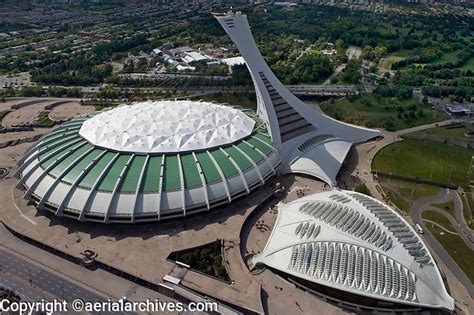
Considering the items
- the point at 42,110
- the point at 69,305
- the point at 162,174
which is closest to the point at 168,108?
the point at 162,174

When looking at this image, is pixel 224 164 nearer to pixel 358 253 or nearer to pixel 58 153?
pixel 358 253

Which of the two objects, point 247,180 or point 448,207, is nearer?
point 247,180

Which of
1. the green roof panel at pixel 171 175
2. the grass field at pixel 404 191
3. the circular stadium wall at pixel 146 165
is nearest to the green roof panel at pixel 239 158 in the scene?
the circular stadium wall at pixel 146 165

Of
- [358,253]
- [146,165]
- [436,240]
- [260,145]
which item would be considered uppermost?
[146,165]

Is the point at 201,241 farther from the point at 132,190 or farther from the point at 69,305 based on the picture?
the point at 69,305

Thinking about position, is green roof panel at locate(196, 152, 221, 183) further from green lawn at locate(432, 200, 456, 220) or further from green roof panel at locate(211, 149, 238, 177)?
green lawn at locate(432, 200, 456, 220)

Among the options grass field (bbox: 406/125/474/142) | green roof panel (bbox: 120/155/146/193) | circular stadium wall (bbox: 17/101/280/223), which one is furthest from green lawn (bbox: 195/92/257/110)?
green roof panel (bbox: 120/155/146/193)

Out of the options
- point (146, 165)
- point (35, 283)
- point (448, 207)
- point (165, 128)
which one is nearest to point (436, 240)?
point (448, 207)
